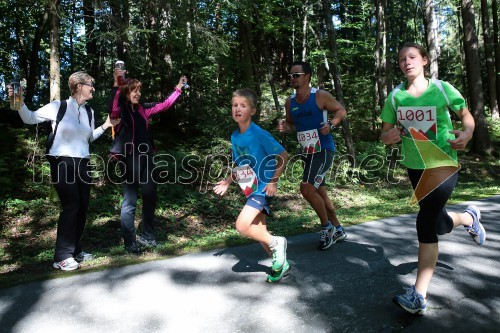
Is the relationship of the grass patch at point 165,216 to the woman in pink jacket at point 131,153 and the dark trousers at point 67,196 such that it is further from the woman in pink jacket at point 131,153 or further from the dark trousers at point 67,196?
the woman in pink jacket at point 131,153

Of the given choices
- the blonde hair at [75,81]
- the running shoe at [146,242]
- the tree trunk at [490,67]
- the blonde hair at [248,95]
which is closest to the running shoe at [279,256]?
the blonde hair at [248,95]

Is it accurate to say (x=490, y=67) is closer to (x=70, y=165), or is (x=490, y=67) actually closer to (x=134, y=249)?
(x=134, y=249)

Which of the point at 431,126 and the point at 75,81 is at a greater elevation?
the point at 75,81

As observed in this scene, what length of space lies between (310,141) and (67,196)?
3058 mm

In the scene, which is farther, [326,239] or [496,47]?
[496,47]

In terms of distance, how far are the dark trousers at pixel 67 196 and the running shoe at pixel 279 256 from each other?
243cm

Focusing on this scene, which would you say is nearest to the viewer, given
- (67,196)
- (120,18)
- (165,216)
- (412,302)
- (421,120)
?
(412,302)

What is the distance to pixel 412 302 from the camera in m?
3.03

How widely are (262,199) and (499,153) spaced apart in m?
19.9

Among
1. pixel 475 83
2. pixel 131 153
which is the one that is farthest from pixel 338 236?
pixel 475 83

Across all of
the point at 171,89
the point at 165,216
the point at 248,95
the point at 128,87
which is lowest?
the point at 165,216

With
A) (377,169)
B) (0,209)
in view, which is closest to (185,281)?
(0,209)

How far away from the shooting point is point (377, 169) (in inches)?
637

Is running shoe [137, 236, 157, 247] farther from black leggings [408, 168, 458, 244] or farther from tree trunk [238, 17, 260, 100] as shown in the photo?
tree trunk [238, 17, 260, 100]
